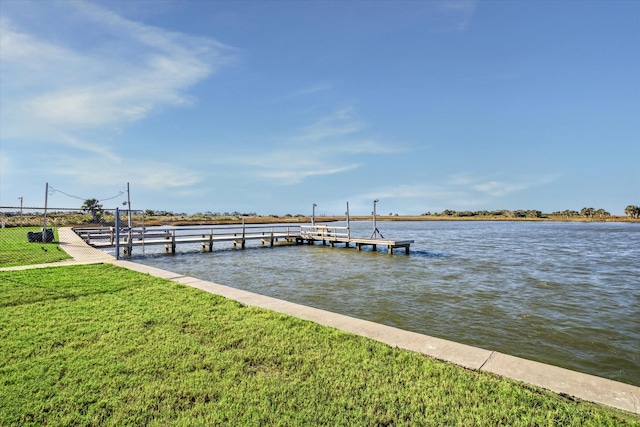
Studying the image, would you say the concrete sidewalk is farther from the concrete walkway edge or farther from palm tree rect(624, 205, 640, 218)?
palm tree rect(624, 205, 640, 218)

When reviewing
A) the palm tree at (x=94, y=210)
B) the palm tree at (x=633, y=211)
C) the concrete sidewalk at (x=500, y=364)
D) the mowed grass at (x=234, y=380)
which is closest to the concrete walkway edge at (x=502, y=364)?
the concrete sidewalk at (x=500, y=364)

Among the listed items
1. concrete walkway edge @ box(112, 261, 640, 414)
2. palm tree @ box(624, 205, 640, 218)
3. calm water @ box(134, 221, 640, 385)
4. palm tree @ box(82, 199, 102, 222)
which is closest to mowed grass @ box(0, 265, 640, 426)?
concrete walkway edge @ box(112, 261, 640, 414)

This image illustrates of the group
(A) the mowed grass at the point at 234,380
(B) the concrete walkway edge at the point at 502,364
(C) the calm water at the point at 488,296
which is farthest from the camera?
(C) the calm water at the point at 488,296

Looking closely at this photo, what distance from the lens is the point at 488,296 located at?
1076cm

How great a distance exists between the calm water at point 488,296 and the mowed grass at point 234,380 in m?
2.75

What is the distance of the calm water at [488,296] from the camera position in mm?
6652

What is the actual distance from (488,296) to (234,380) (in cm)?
902

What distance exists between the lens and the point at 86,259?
1445cm

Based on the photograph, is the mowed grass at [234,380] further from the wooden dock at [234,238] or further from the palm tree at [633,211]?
the palm tree at [633,211]

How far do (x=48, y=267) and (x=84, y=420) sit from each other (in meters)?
10.7

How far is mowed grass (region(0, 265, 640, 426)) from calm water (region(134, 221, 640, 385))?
2747mm

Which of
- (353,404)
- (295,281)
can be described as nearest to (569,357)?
(353,404)

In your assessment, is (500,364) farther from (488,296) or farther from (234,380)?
(488,296)

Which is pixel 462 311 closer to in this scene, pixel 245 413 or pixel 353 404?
pixel 353 404
